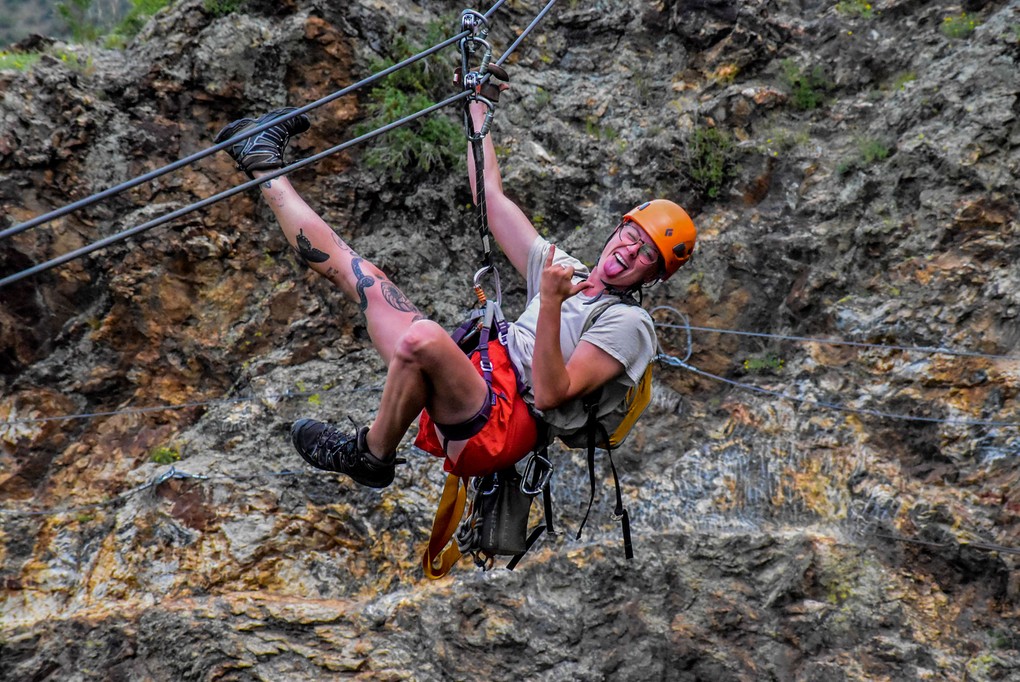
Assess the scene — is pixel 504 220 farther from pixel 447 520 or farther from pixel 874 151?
pixel 874 151

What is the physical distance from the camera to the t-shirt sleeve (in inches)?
137

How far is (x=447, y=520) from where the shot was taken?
399 cm

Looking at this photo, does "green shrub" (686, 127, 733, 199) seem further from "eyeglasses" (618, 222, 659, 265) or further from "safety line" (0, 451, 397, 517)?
"safety line" (0, 451, 397, 517)

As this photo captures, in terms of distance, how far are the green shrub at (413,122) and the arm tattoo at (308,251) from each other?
260 cm

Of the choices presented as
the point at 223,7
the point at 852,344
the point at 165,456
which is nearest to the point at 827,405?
the point at 852,344

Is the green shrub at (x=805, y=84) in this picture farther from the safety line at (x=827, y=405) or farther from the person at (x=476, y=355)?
the person at (x=476, y=355)

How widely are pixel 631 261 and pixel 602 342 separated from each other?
0.45 meters

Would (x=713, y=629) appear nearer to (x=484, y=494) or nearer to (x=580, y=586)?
(x=580, y=586)

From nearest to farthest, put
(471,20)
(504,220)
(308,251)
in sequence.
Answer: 1. (471,20)
2. (308,251)
3. (504,220)

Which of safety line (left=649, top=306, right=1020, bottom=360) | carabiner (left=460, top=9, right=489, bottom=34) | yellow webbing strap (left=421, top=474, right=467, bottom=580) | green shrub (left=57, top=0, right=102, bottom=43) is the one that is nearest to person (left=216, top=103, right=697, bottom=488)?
yellow webbing strap (left=421, top=474, right=467, bottom=580)

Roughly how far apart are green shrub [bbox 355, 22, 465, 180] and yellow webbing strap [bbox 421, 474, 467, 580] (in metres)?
2.88

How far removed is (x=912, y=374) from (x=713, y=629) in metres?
1.89

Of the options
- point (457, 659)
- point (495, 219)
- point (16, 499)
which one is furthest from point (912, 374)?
point (16, 499)

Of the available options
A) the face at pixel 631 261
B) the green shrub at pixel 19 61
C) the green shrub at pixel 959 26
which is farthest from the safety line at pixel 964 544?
the green shrub at pixel 19 61
